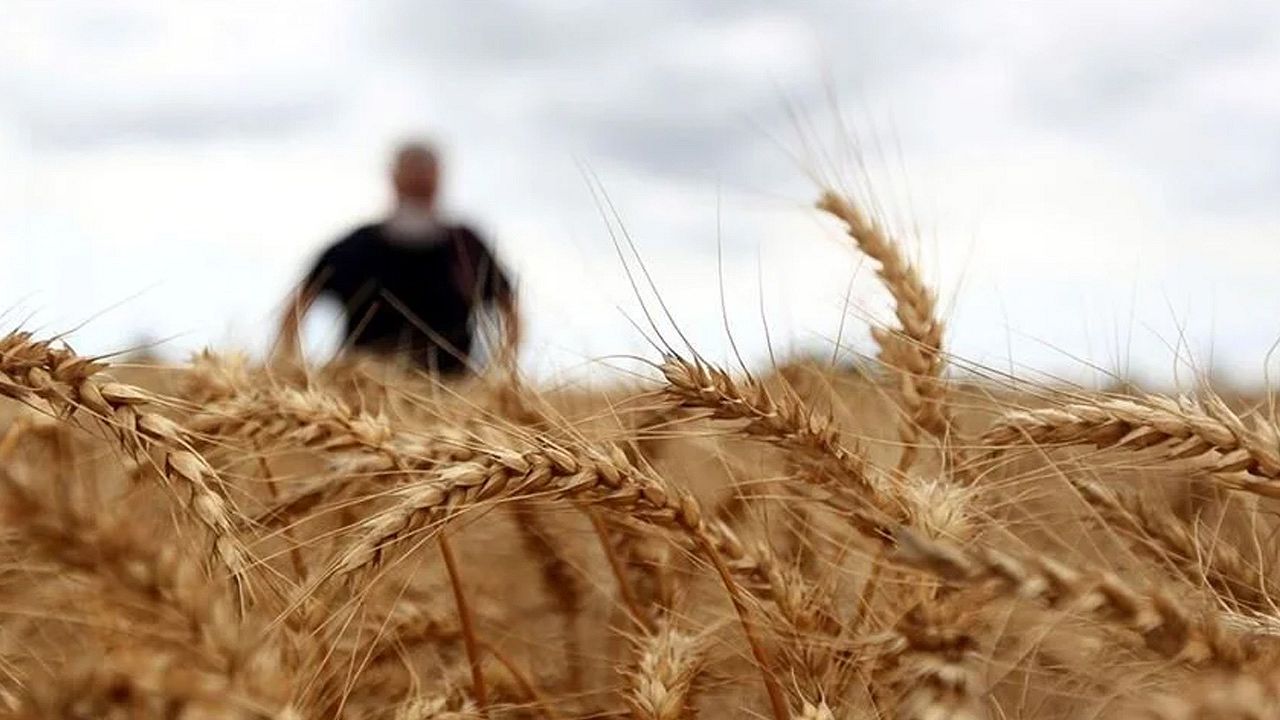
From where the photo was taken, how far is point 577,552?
2314 mm

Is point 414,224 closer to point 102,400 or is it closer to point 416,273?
point 416,273

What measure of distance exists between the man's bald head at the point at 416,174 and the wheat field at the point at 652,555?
3234 millimetres

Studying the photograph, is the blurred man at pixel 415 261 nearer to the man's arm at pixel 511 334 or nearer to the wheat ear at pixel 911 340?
the man's arm at pixel 511 334

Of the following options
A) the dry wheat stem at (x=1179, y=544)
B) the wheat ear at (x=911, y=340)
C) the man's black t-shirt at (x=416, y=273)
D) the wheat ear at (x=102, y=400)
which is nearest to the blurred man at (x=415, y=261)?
the man's black t-shirt at (x=416, y=273)

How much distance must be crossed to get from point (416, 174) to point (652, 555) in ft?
12.3

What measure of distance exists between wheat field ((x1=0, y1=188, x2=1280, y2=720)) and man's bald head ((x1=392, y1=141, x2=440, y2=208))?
10.6ft

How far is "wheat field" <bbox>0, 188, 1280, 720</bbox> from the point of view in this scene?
2.95 feet

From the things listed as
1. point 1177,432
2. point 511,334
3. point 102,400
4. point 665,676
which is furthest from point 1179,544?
point 511,334

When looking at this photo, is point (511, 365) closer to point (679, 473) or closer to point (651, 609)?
point (679, 473)

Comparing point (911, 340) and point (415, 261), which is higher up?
point (911, 340)

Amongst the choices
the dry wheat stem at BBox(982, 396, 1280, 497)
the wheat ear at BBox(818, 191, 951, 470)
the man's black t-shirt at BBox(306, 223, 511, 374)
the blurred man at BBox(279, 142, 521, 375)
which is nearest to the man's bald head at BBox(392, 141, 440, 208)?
the blurred man at BBox(279, 142, 521, 375)

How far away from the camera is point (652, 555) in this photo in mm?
1944

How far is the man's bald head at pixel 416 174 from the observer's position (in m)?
5.42

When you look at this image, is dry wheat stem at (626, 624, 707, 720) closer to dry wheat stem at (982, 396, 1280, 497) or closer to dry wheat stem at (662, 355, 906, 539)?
dry wheat stem at (662, 355, 906, 539)
